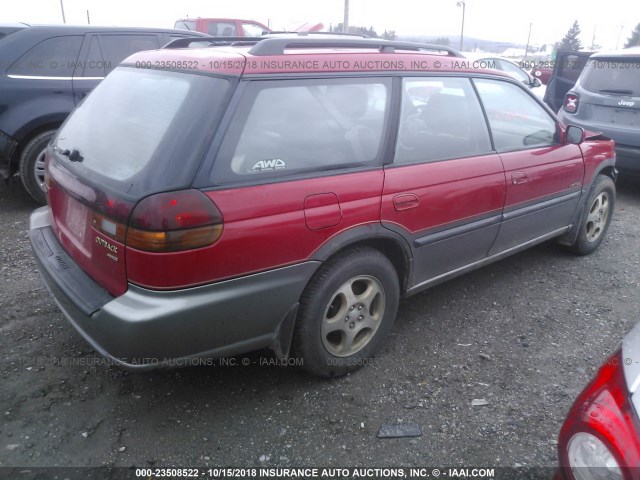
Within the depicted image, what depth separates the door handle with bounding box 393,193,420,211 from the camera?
2.74 m

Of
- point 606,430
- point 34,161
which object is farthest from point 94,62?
point 606,430

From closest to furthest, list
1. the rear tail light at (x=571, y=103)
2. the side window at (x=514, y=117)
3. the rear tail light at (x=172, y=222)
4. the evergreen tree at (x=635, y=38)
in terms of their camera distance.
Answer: the rear tail light at (x=172, y=222)
the side window at (x=514, y=117)
the rear tail light at (x=571, y=103)
the evergreen tree at (x=635, y=38)

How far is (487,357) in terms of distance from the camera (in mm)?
3064

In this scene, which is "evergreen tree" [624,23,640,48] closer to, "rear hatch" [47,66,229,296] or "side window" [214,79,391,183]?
"side window" [214,79,391,183]

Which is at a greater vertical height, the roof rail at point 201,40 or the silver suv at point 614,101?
the roof rail at point 201,40

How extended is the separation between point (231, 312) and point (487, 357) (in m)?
1.66

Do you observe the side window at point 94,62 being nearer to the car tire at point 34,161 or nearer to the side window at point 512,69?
the car tire at point 34,161

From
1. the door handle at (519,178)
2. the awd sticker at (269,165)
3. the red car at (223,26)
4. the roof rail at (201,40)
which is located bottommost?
the door handle at (519,178)

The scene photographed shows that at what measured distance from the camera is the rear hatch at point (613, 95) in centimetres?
603

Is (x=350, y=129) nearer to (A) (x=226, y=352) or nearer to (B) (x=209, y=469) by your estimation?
(A) (x=226, y=352)

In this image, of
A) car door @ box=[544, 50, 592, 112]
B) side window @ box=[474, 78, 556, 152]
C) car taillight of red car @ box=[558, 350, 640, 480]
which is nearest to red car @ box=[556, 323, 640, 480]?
car taillight of red car @ box=[558, 350, 640, 480]

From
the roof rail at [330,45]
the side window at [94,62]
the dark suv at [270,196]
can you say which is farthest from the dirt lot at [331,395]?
the side window at [94,62]

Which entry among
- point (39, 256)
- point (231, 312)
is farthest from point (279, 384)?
point (39, 256)

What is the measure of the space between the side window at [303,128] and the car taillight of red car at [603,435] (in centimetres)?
148
